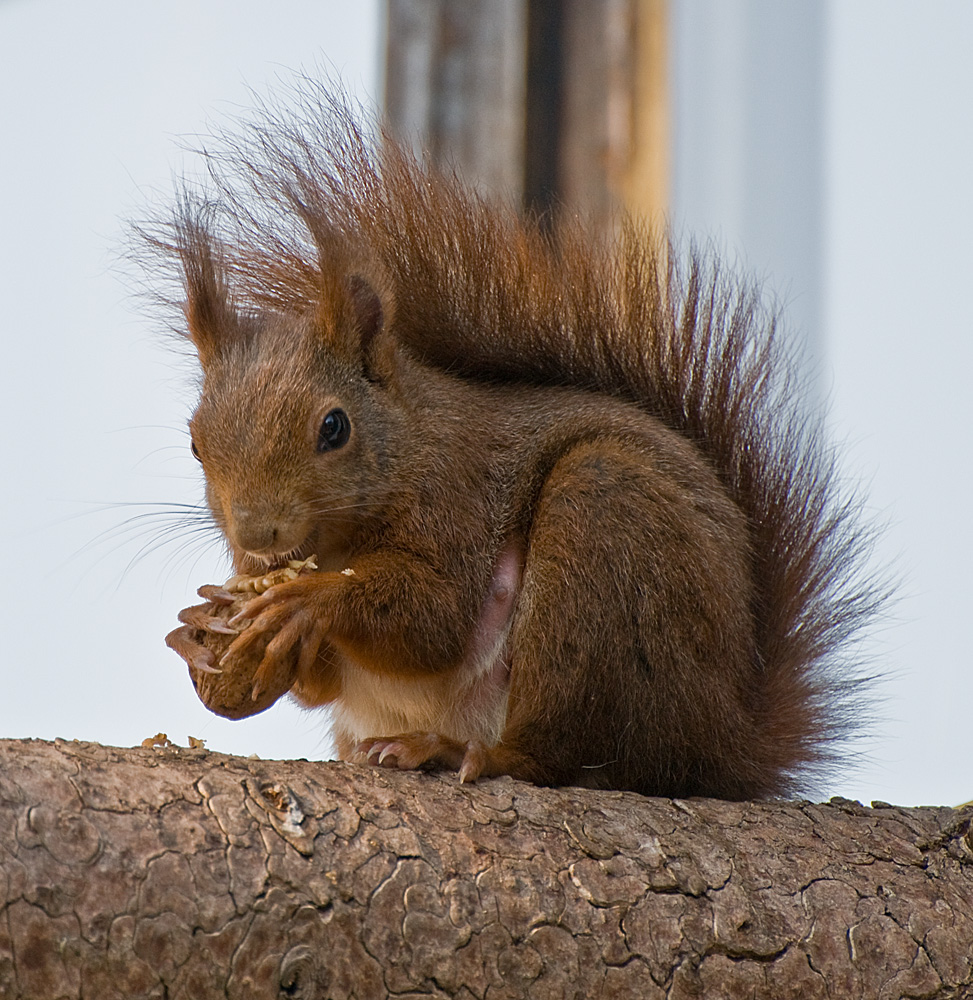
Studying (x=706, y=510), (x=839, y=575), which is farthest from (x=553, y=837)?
(x=839, y=575)

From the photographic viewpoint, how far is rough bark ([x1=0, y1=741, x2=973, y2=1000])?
3.07 ft

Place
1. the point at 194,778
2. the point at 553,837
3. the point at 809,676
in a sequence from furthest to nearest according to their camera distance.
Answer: the point at 809,676, the point at 553,837, the point at 194,778

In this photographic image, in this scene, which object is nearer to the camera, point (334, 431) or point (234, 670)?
point (234, 670)

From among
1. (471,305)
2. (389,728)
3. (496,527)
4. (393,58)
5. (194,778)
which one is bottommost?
(389,728)

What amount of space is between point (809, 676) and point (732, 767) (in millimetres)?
218

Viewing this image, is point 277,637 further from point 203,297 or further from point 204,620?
point 203,297

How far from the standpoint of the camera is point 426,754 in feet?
4.11

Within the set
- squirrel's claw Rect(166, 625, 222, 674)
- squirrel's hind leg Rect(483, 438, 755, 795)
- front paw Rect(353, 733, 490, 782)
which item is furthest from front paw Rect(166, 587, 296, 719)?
squirrel's hind leg Rect(483, 438, 755, 795)

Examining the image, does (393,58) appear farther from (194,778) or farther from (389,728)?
(194,778)

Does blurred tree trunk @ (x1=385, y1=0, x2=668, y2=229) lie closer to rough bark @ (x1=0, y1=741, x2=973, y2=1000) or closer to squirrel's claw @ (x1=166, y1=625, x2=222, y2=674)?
squirrel's claw @ (x1=166, y1=625, x2=222, y2=674)

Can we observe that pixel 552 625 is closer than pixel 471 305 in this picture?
Yes

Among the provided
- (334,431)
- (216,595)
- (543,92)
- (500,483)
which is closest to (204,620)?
(216,595)

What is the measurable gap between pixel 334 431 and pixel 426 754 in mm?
402

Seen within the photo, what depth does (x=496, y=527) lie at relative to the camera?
4.80 feet
